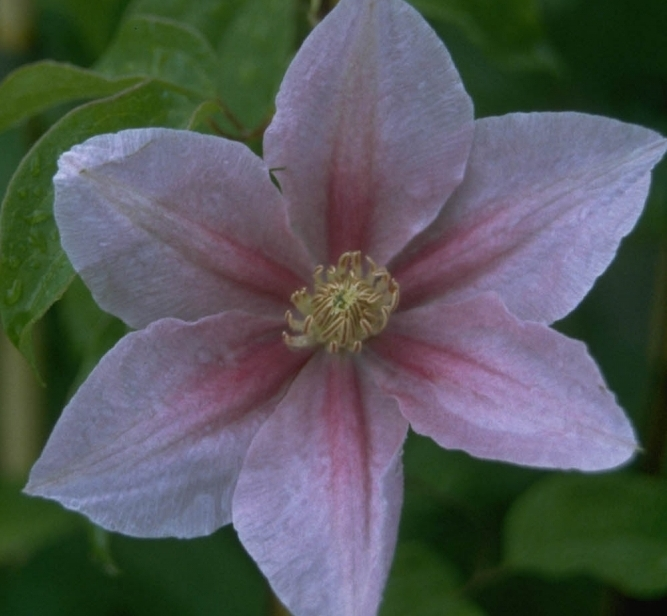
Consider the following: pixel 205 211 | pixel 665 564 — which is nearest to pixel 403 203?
pixel 205 211

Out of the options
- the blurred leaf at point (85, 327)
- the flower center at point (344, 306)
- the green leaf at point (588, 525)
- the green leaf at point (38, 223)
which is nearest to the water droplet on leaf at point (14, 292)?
the green leaf at point (38, 223)

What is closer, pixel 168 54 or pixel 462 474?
pixel 168 54

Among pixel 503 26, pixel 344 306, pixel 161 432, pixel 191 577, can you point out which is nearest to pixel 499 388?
pixel 344 306

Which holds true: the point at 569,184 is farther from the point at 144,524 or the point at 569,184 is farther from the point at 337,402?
the point at 144,524

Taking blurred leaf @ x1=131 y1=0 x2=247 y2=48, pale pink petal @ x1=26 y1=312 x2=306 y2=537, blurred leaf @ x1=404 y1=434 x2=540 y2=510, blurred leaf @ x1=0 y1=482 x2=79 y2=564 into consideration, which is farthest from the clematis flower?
blurred leaf @ x1=0 y1=482 x2=79 y2=564

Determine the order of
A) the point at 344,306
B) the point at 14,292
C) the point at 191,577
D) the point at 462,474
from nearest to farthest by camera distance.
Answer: the point at 14,292
the point at 344,306
the point at 462,474
the point at 191,577

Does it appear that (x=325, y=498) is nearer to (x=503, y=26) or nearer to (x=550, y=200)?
(x=550, y=200)

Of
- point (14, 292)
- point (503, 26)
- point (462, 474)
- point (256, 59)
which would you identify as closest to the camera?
point (14, 292)

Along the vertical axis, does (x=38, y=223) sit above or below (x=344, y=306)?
above
